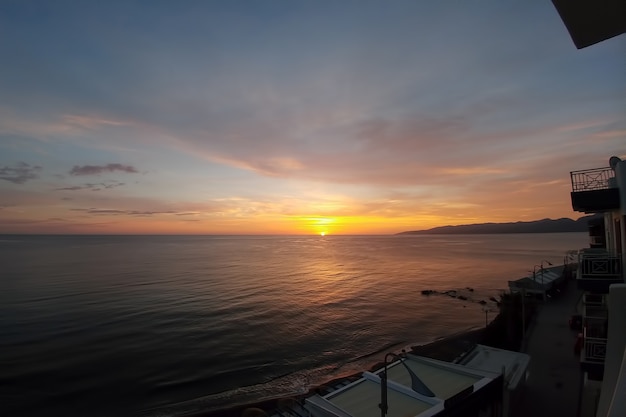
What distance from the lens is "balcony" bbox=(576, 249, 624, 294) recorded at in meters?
12.5

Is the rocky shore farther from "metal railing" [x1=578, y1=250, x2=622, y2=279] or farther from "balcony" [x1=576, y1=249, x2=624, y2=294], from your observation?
"metal railing" [x1=578, y1=250, x2=622, y2=279]

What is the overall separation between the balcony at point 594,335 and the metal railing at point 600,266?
1.98 meters

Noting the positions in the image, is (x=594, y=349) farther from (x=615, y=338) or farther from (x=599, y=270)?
(x=615, y=338)

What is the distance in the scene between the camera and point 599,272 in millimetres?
12727

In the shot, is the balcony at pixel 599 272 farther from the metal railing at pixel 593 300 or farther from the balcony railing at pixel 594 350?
the metal railing at pixel 593 300

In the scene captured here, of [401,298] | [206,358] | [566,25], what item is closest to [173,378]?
[206,358]

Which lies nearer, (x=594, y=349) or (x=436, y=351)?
(x=594, y=349)

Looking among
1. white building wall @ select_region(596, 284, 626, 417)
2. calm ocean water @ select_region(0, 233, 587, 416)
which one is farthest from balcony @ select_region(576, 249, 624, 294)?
calm ocean water @ select_region(0, 233, 587, 416)

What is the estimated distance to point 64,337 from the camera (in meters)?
29.7

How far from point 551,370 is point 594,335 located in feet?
23.3

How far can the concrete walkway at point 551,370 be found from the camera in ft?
49.4

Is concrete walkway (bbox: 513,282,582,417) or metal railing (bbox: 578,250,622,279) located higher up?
metal railing (bbox: 578,250,622,279)

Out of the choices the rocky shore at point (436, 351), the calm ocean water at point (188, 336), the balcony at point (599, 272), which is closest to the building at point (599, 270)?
the balcony at point (599, 272)

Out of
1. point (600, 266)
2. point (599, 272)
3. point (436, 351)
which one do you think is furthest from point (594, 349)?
point (436, 351)
